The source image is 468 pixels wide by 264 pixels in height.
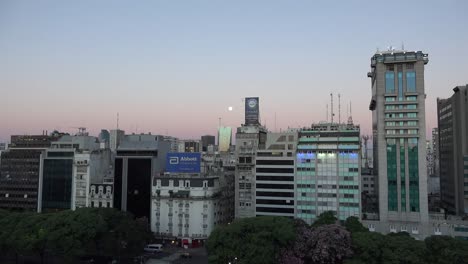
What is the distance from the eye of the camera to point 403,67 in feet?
353

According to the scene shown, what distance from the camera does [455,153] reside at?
12325 cm

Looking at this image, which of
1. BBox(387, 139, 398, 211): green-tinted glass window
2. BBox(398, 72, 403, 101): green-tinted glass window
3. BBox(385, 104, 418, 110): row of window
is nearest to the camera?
BBox(385, 104, 418, 110): row of window

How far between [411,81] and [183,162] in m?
63.0

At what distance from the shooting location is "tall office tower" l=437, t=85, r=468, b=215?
117 m

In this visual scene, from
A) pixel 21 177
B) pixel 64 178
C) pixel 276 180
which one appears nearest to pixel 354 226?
pixel 276 180

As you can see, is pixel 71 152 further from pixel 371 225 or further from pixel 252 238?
pixel 371 225

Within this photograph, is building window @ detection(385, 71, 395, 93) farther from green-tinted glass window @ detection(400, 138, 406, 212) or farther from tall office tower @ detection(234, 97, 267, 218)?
tall office tower @ detection(234, 97, 267, 218)

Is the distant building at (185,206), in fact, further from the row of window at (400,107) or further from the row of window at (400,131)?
the row of window at (400,107)

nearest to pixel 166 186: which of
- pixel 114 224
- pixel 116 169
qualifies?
pixel 116 169

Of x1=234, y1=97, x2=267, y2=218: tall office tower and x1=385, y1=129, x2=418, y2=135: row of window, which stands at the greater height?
x1=385, y1=129, x2=418, y2=135: row of window

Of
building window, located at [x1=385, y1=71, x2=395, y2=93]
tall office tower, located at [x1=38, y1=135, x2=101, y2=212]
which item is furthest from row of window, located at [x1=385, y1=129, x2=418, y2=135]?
tall office tower, located at [x1=38, y1=135, x2=101, y2=212]

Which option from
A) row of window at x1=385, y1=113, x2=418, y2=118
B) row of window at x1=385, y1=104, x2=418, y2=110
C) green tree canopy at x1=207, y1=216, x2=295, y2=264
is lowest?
green tree canopy at x1=207, y1=216, x2=295, y2=264

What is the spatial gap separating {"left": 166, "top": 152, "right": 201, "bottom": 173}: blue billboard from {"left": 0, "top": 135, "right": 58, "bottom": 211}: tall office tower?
147ft

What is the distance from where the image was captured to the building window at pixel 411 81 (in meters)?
106
